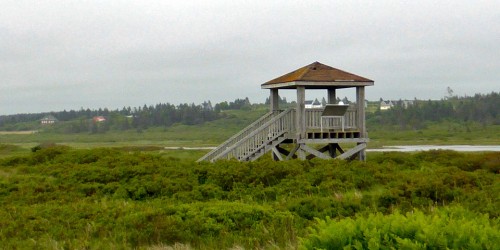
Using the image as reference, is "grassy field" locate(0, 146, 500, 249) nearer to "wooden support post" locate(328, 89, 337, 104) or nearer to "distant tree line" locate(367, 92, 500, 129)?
"wooden support post" locate(328, 89, 337, 104)

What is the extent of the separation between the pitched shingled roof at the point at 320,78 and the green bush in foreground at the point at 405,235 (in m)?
15.7

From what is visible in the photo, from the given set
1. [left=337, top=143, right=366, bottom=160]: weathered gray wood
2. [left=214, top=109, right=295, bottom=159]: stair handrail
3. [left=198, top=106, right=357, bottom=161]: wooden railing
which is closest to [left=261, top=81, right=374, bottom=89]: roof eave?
[left=198, top=106, right=357, bottom=161]: wooden railing

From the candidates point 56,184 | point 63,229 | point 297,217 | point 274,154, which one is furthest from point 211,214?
point 274,154

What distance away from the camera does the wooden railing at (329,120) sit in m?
22.0

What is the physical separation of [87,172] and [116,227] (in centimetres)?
809

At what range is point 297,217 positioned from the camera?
36.6 ft

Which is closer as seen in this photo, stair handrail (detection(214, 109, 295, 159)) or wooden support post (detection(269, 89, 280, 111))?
stair handrail (detection(214, 109, 295, 159))

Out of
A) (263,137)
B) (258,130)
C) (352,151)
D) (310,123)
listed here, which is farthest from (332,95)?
(258,130)

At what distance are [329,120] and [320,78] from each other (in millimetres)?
1741

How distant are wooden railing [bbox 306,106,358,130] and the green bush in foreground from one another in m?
16.1

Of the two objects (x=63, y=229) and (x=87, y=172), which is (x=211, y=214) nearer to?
(x=63, y=229)

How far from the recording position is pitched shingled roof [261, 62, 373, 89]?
21.5m

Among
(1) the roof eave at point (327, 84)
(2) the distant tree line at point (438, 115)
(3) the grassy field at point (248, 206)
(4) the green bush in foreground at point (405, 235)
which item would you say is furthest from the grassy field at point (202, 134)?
(4) the green bush in foreground at point (405, 235)

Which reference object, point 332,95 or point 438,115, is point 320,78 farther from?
point 438,115
